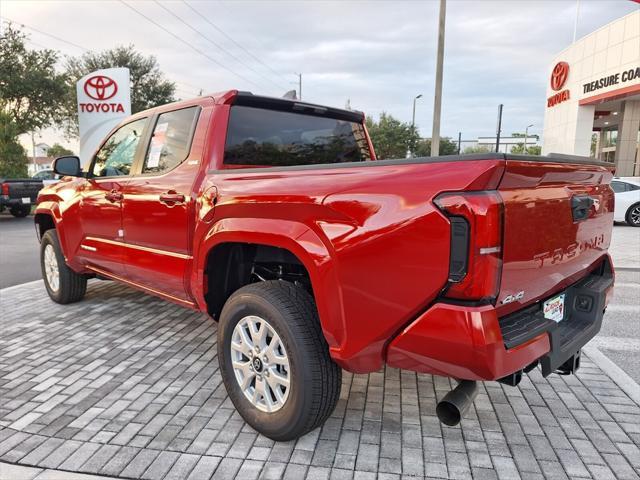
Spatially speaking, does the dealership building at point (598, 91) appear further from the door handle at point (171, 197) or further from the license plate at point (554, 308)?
the door handle at point (171, 197)

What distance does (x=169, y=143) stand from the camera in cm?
354

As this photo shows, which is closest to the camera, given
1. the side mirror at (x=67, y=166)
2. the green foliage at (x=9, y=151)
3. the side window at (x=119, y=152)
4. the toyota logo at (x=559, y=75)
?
the side window at (x=119, y=152)

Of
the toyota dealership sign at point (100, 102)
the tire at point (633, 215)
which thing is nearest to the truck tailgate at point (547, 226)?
the toyota dealership sign at point (100, 102)

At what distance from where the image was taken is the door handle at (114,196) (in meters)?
3.86

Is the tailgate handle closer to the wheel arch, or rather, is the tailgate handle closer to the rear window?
the wheel arch

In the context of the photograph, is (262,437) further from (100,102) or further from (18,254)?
(100,102)

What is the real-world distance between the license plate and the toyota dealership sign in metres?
A: 12.3

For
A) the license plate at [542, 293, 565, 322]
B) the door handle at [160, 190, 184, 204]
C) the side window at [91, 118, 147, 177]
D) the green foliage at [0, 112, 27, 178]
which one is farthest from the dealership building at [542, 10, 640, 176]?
the green foliage at [0, 112, 27, 178]

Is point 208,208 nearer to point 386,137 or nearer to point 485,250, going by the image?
point 485,250

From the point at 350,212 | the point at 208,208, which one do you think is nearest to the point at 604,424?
the point at 350,212

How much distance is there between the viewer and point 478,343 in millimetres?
1791

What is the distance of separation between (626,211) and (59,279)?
14267 millimetres

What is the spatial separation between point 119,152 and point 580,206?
12.1 feet

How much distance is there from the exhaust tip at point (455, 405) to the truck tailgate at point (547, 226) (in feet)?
1.48
